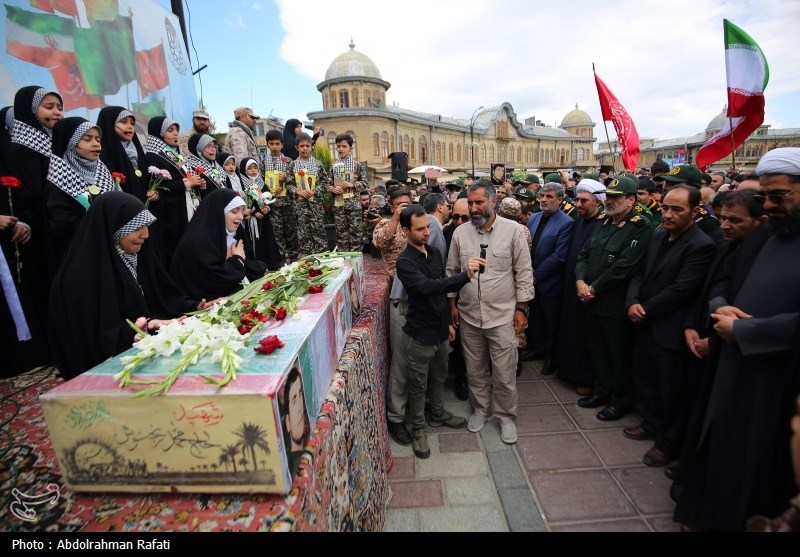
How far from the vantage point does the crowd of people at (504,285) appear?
6.79 feet

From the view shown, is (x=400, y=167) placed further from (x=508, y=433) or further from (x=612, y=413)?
(x=508, y=433)

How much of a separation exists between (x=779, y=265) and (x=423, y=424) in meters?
2.73

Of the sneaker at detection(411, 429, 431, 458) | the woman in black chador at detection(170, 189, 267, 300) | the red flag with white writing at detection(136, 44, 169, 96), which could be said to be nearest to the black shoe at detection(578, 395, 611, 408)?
the sneaker at detection(411, 429, 431, 458)

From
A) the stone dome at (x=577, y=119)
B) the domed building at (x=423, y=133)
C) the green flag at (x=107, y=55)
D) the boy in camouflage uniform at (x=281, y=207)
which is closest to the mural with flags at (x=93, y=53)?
the green flag at (x=107, y=55)

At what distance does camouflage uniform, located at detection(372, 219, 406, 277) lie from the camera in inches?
146

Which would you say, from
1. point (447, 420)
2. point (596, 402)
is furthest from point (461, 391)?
point (596, 402)

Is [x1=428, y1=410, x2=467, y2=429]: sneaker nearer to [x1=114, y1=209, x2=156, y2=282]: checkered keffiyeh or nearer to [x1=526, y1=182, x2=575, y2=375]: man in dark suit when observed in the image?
[x1=526, y1=182, x2=575, y2=375]: man in dark suit

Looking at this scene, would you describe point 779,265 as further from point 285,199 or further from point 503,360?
point 285,199

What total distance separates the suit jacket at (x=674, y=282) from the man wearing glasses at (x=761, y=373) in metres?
0.72

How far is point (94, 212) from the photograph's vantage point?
7.11 feet

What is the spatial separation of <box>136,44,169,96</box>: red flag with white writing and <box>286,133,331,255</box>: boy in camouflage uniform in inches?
104

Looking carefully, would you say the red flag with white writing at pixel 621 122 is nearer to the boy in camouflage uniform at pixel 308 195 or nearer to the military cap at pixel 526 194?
the military cap at pixel 526 194

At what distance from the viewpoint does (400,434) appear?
3.60 m

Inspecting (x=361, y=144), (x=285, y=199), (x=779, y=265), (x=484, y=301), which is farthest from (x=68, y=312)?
(x=361, y=144)
